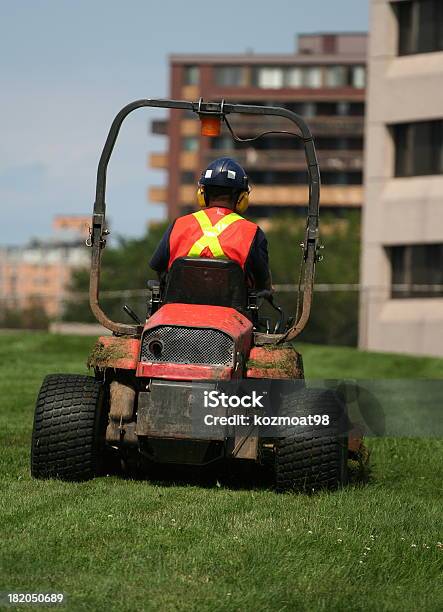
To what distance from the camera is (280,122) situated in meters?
117

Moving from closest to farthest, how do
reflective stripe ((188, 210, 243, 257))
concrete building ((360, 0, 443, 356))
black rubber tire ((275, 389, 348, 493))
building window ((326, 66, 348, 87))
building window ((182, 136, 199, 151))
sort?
1. black rubber tire ((275, 389, 348, 493))
2. reflective stripe ((188, 210, 243, 257))
3. concrete building ((360, 0, 443, 356))
4. building window ((326, 66, 348, 87))
5. building window ((182, 136, 199, 151))

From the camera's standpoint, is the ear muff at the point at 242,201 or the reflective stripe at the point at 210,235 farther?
the ear muff at the point at 242,201

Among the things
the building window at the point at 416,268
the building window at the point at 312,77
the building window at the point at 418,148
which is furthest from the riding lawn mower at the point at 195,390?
the building window at the point at 312,77

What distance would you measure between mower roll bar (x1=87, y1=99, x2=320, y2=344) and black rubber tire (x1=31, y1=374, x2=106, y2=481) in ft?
1.91

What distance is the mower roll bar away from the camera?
Answer: 9.78m

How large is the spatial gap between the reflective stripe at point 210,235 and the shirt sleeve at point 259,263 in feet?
0.64

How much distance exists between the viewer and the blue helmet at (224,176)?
10.3 m

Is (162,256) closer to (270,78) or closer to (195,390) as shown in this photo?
(195,390)

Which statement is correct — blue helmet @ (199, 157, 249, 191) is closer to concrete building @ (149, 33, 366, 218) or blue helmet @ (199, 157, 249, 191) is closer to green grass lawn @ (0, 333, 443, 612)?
green grass lawn @ (0, 333, 443, 612)

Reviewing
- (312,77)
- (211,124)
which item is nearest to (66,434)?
(211,124)

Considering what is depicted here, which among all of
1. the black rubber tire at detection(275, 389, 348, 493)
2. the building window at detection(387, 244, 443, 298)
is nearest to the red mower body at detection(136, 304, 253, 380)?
the black rubber tire at detection(275, 389, 348, 493)

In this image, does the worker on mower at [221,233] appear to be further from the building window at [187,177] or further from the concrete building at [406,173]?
the building window at [187,177]

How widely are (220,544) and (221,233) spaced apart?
2.94 metres

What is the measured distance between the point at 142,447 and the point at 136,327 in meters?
0.94
